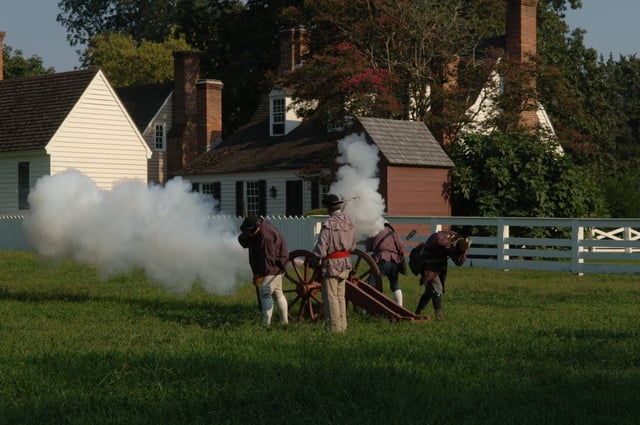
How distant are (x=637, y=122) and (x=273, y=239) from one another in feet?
236

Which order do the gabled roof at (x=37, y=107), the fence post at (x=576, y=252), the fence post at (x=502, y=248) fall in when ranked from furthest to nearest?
the gabled roof at (x=37, y=107), the fence post at (x=502, y=248), the fence post at (x=576, y=252)

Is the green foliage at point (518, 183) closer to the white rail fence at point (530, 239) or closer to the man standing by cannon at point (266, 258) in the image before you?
the white rail fence at point (530, 239)

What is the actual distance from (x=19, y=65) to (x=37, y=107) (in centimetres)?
2685

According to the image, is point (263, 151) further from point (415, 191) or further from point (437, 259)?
point (437, 259)

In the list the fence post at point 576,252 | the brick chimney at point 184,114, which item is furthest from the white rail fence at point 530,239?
the brick chimney at point 184,114

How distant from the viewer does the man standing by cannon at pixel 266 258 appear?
14898 mm

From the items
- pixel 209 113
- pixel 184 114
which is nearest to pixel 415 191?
pixel 209 113

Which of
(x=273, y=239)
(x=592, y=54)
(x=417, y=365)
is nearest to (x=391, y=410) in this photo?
(x=417, y=365)

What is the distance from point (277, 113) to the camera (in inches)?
1892

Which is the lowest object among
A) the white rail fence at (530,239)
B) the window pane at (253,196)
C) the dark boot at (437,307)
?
the dark boot at (437,307)

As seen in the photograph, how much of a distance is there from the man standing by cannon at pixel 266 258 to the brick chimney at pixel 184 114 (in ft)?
127

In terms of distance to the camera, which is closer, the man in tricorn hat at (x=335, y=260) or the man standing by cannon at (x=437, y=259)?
the man in tricorn hat at (x=335, y=260)

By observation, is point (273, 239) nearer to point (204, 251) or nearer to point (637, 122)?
point (204, 251)

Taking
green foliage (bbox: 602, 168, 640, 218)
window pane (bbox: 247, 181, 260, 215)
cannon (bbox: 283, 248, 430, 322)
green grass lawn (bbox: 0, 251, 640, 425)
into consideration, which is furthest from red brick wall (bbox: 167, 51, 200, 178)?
cannon (bbox: 283, 248, 430, 322)
